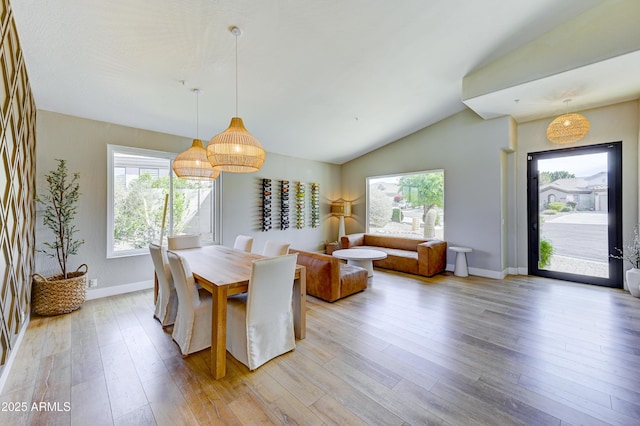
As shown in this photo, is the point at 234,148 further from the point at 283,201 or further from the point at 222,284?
the point at 283,201

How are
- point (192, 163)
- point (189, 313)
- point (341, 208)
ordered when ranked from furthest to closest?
point (341, 208)
point (192, 163)
point (189, 313)

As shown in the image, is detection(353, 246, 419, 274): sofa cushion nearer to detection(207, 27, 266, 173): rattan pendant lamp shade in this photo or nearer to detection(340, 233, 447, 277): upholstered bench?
detection(340, 233, 447, 277): upholstered bench

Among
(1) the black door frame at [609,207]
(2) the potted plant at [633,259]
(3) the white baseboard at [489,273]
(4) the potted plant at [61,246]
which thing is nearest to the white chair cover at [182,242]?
(4) the potted plant at [61,246]

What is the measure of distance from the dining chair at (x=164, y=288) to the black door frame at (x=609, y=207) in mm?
5850

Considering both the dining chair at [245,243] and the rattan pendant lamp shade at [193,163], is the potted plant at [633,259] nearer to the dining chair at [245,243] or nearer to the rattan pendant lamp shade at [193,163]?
the dining chair at [245,243]

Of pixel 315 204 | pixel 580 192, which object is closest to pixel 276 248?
pixel 315 204

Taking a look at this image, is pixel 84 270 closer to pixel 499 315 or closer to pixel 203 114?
pixel 203 114

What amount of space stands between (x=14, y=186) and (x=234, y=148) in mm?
2079

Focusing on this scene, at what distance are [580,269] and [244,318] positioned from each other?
5.49 metres

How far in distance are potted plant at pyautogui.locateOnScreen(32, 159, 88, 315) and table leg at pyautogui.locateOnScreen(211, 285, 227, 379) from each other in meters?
2.48

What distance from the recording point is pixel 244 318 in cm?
216

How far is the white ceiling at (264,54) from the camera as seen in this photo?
2252 millimetres

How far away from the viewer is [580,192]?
437cm

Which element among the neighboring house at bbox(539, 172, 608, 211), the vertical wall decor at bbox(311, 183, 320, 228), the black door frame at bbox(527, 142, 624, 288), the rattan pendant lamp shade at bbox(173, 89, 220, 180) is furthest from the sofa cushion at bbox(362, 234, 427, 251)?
the rattan pendant lamp shade at bbox(173, 89, 220, 180)
